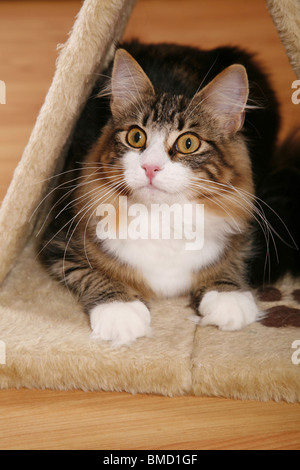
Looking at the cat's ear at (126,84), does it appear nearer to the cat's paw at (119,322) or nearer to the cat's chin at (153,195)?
the cat's chin at (153,195)

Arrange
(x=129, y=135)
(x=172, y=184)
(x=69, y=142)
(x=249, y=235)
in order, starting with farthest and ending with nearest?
(x=69, y=142) < (x=249, y=235) < (x=129, y=135) < (x=172, y=184)

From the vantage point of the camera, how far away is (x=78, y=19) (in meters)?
1.26

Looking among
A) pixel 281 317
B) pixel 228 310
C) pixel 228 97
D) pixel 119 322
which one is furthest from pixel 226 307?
pixel 228 97

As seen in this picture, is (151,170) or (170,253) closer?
(151,170)

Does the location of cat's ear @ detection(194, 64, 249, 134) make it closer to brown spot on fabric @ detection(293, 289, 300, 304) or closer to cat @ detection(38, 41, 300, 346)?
cat @ detection(38, 41, 300, 346)

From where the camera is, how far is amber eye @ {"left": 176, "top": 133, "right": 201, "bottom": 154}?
4.06ft

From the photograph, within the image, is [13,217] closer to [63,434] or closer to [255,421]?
[63,434]

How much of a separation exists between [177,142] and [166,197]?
4.9 inches

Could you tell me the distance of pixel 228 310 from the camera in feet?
4.23

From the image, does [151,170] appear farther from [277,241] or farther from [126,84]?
[277,241]

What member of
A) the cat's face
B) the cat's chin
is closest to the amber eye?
the cat's face

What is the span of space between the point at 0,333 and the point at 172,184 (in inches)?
20.1

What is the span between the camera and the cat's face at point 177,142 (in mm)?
1208

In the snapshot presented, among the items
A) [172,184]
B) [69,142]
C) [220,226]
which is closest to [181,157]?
[172,184]
